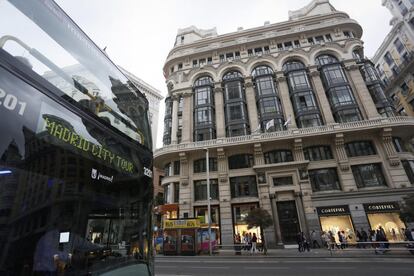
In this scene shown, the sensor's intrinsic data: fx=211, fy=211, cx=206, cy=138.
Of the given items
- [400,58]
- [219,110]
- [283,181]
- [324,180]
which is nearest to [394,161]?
[324,180]

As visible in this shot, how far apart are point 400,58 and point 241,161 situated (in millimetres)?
38016

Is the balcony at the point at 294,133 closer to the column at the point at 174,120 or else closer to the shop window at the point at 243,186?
the column at the point at 174,120

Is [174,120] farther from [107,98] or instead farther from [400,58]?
[400,58]

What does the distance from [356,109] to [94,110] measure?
3289cm

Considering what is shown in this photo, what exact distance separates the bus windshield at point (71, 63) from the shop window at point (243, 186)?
2364 centimetres

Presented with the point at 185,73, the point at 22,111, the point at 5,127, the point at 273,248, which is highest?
the point at 185,73

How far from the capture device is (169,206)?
92.9 feet

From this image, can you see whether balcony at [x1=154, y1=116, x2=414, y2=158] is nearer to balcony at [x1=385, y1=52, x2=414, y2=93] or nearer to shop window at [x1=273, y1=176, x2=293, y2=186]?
shop window at [x1=273, y1=176, x2=293, y2=186]

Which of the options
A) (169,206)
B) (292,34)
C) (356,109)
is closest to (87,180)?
(169,206)

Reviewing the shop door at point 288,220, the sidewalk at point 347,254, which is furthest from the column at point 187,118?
the sidewalk at point 347,254

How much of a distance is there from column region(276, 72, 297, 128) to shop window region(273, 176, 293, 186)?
7.15m

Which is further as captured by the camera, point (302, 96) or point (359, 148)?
point (302, 96)

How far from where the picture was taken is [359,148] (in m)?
25.6

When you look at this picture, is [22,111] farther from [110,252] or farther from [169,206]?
[169,206]
